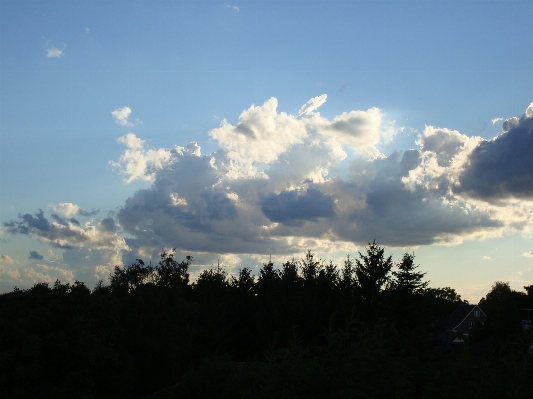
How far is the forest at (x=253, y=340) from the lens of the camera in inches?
484

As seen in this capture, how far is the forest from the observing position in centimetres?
1228

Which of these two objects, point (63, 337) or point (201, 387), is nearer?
point (201, 387)

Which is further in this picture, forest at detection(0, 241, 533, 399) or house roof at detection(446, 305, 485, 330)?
house roof at detection(446, 305, 485, 330)

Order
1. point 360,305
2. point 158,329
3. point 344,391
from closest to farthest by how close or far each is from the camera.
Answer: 1. point 344,391
2. point 158,329
3. point 360,305

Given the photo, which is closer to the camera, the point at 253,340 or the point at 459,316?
the point at 253,340

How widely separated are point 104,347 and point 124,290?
565 inches

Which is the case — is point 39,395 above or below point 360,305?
below

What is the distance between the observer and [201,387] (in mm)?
17000

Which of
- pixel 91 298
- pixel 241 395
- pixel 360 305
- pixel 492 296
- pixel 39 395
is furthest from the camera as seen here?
pixel 492 296

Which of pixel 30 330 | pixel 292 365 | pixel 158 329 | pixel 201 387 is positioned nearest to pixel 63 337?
pixel 30 330

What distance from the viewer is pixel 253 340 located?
49219mm

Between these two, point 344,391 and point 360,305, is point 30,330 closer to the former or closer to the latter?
point 344,391

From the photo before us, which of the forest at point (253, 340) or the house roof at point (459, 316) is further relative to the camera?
the house roof at point (459, 316)

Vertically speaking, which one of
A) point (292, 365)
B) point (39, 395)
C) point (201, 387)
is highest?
point (292, 365)
